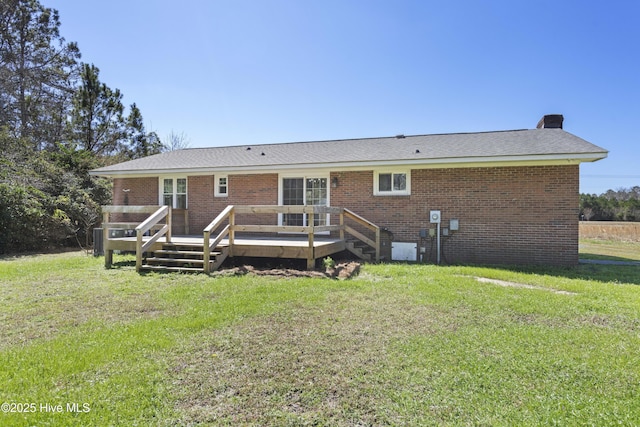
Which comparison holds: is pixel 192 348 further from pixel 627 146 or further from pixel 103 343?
pixel 627 146

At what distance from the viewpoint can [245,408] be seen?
2.73 meters

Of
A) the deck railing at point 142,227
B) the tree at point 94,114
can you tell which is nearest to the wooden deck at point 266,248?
the deck railing at point 142,227

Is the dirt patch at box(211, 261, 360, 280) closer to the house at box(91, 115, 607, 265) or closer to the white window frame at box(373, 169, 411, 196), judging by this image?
the house at box(91, 115, 607, 265)

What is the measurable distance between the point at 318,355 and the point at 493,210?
8.24 metres

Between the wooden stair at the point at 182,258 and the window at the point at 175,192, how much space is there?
14.4 feet

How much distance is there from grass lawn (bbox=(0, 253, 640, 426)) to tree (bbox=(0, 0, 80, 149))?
865 inches

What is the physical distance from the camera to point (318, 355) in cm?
368

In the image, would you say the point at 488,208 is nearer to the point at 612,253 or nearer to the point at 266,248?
the point at 266,248

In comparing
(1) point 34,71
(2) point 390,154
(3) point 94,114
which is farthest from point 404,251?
(1) point 34,71

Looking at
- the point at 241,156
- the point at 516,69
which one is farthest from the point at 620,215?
the point at 241,156

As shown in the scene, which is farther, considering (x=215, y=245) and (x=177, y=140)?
(x=177, y=140)

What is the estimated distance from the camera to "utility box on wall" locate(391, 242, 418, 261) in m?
10.6

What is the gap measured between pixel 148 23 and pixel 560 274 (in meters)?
14.6

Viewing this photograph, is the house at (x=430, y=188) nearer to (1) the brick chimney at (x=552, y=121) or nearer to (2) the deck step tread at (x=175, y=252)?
(1) the brick chimney at (x=552, y=121)
